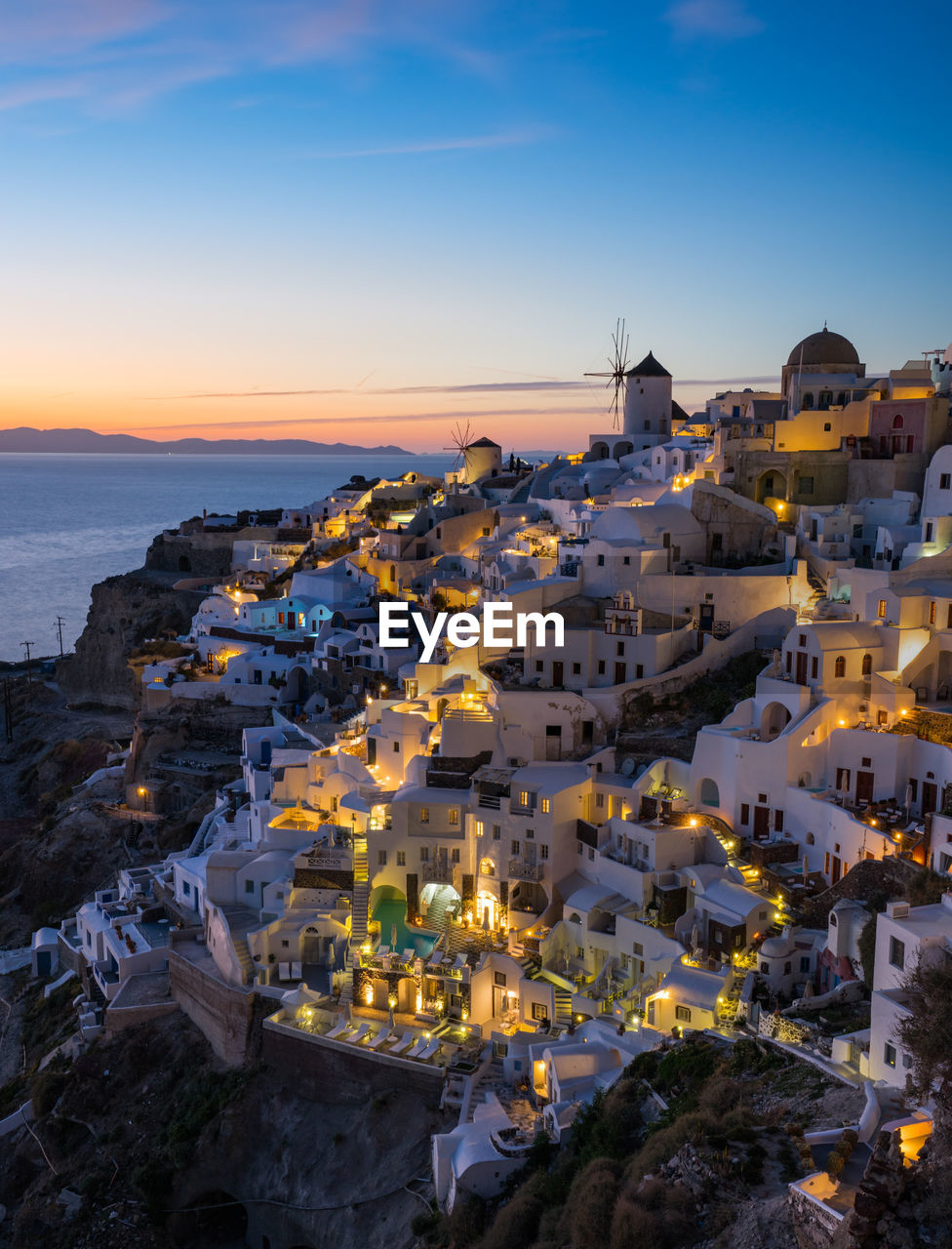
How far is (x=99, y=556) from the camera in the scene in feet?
385

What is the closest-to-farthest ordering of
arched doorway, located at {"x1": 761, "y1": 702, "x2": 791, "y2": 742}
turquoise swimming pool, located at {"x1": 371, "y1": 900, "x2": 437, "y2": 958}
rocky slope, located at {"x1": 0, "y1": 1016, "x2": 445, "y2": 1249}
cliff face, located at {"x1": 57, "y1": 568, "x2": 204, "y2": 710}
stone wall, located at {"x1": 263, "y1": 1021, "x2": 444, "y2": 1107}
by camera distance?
rocky slope, located at {"x1": 0, "y1": 1016, "x2": 445, "y2": 1249} → stone wall, located at {"x1": 263, "y1": 1021, "x2": 444, "y2": 1107} → arched doorway, located at {"x1": 761, "y1": 702, "x2": 791, "y2": 742} → turquoise swimming pool, located at {"x1": 371, "y1": 900, "x2": 437, "y2": 958} → cliff face, located at {"x1": 57, "y1": 568, "x2": 204, "y2": 710}

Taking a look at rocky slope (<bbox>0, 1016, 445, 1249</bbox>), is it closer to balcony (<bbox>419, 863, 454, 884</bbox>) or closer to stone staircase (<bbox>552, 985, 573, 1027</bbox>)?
stone staircase (<bbox>552, 985, 573, 1027</bbox>)

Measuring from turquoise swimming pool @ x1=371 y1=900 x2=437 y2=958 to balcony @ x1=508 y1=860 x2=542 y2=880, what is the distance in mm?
2034

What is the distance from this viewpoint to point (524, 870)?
23.0 metres

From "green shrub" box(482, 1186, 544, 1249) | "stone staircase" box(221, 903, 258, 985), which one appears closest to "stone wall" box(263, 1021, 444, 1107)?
"stone staircase" box(221, 903, 258, 985)

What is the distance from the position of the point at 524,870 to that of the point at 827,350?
22.7 m

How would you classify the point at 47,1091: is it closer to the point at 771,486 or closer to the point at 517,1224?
the point at 517,1224

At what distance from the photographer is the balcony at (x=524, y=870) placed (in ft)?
75.3

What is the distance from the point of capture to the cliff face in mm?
52125

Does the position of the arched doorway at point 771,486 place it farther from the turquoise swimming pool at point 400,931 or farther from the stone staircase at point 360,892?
the turquoise swimming pool at point 400,931

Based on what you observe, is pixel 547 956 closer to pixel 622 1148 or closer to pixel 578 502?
pixel 622 1148

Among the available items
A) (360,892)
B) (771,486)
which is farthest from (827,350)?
(360,892)

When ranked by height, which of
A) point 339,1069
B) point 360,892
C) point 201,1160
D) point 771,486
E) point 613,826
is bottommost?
point 201,1160

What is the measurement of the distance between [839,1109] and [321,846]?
A: 13409mm
